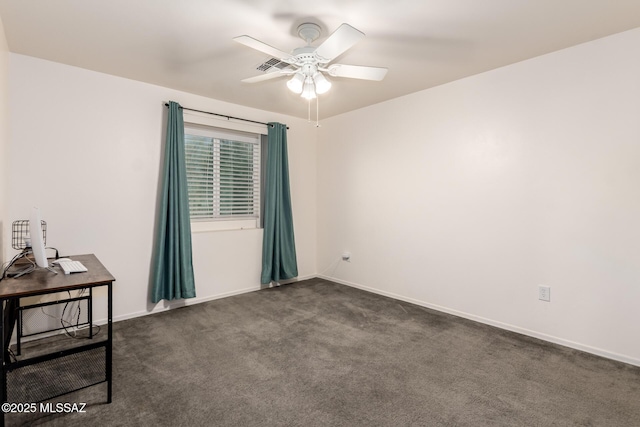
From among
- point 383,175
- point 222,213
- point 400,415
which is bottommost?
point 400,415

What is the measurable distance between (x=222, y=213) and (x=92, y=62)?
201 cm

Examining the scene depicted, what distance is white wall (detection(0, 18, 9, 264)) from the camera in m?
2.40

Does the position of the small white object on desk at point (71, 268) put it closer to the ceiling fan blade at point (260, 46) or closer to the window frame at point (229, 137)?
the window frame at point (229, 137)

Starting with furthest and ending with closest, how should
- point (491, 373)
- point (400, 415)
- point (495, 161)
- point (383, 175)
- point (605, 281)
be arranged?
point (383, 175) → point (495, 161) → point (605, 281) → point (491, 373) → point (400, 415)

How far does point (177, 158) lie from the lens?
352cm

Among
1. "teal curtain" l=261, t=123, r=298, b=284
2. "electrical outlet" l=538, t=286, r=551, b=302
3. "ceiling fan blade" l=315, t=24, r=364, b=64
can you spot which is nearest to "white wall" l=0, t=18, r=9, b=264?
"ceiling fan blade" l=315, t=24, r=364, b=64

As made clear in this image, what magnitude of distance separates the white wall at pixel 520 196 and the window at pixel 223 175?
1477 mm

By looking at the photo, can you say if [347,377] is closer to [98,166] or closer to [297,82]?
[297,82]

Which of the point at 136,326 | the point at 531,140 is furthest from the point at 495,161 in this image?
the point at 136,326

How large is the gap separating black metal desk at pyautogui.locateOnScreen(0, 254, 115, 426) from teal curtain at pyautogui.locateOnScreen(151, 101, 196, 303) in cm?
98

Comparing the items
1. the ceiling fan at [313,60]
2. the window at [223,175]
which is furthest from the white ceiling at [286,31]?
the window at [223,175]

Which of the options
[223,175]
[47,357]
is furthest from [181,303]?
[47,357]

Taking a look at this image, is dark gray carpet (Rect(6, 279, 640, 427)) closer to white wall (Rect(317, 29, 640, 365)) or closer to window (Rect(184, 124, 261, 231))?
white wall (Rect(317, 29, 640, 365))

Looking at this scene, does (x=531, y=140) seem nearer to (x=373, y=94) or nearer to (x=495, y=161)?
(x=495, y=161)
